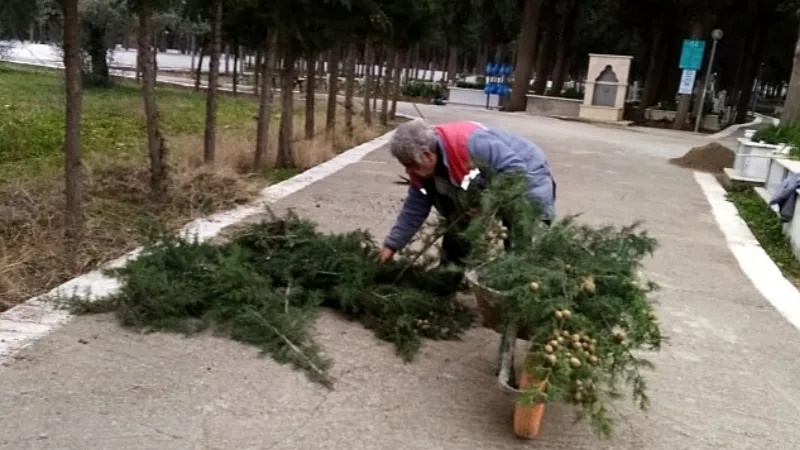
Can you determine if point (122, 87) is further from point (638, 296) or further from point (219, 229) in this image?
point (638, 296)

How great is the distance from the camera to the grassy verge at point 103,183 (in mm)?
5633

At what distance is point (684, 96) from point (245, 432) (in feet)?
92.1

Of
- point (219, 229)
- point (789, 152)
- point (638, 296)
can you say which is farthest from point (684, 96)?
point (638, 296)

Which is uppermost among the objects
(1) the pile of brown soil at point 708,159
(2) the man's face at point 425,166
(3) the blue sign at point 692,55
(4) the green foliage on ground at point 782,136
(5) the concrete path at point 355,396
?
(3) the blue sign at point 692,55

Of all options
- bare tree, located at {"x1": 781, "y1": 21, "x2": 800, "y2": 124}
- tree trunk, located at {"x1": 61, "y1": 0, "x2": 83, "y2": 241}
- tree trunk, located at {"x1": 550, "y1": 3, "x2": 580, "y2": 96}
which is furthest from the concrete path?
tree trunk, located at {"x1": 550, "y1": 3, "x2": 580, "y2": 96}

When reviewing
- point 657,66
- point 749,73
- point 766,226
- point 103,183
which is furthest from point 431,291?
point 749,73

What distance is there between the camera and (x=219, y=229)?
23.6 feet

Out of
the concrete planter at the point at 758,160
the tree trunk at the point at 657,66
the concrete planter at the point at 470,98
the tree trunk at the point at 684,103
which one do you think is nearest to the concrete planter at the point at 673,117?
the tree trunk at the point at 657,66

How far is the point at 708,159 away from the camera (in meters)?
16.5

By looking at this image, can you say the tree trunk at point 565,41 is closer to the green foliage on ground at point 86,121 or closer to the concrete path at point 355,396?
the green foliage on ground at point 86,121

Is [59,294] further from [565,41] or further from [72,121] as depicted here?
[565,41]

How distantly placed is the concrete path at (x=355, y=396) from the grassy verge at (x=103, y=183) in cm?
112

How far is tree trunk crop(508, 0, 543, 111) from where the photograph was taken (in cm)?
3119

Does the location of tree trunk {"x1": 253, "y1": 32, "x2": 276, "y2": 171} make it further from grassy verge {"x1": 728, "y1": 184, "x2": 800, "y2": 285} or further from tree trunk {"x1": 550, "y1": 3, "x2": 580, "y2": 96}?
tree trunk {"x1": 550, "y1": 3, "x2": 580, "y2": 96}
